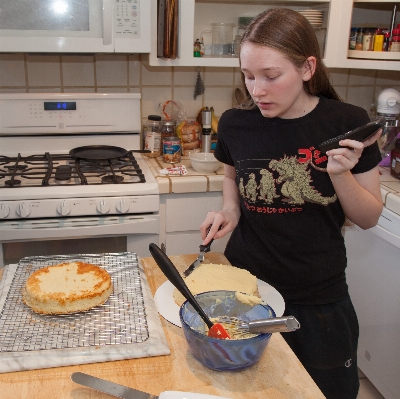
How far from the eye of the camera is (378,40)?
2262 mm

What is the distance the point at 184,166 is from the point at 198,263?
110 centimetres

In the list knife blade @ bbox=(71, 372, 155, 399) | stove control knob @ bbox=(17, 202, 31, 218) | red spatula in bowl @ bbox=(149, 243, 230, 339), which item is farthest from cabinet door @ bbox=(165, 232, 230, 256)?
knife blade @ bbox=(71, 372, 155, 399)

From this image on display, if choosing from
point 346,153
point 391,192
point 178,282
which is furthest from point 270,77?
point 391,192

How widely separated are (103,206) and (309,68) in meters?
1.06

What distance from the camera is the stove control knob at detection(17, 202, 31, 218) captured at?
1923 millimetres

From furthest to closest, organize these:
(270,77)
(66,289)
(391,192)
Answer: (391,192) < (270,77) < (66,289)

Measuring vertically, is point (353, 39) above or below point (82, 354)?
above

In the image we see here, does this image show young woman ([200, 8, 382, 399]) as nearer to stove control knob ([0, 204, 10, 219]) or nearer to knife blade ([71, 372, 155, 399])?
knife blade ([71, 372, 155, 399])

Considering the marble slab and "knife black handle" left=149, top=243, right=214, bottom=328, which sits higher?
"knife black handle" left=149, top=243, right=214, bottom=328

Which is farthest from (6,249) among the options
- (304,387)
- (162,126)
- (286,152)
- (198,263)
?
(304,387)

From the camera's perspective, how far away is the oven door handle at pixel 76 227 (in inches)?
76.9

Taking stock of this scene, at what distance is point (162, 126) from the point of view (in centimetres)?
249

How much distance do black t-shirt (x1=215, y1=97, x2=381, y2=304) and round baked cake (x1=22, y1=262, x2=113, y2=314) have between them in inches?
18.0

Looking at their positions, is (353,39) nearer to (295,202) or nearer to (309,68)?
(309,68)
